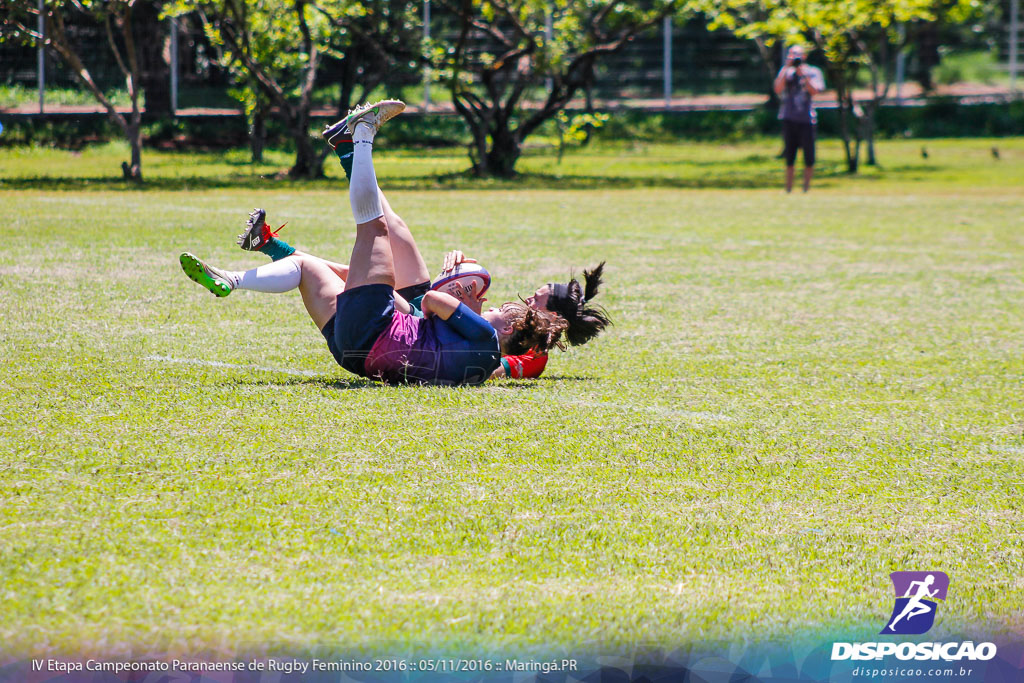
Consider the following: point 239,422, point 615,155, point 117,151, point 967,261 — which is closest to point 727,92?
point 615,155

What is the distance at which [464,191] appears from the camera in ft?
67.1

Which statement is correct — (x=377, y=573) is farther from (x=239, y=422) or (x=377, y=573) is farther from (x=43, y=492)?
(x=239, y=422)

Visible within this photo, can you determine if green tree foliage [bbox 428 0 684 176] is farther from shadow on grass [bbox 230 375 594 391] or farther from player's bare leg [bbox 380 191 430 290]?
shadow on grass [bbox 230 375 594 391]

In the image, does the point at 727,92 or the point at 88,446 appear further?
the point at 727,92

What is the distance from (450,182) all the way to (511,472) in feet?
60.7

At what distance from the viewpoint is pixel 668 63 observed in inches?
1532

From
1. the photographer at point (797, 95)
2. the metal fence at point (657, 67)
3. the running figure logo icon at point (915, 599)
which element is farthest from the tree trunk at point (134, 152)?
the running figure logo icon at point (915, 599)

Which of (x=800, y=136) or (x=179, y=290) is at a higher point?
(x=800, y=136)

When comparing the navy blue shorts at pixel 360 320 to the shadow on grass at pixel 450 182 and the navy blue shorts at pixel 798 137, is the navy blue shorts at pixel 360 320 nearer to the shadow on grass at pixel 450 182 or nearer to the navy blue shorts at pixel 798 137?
the shadow on grass at pixel 450 182

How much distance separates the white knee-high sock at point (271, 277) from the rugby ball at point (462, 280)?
73 centimetres

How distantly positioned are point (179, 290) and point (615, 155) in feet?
84.0

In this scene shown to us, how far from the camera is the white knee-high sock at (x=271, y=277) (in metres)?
5.89

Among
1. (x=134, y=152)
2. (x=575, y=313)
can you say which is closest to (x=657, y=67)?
(x=134, y=152)

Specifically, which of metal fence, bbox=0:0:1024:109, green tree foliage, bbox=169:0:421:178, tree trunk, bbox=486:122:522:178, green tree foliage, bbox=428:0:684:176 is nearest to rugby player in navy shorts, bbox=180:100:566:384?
green tree foliage, bbox=169:0:421:178
